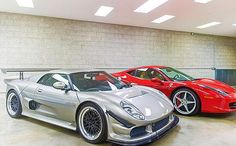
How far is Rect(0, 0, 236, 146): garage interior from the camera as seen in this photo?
2.99 m

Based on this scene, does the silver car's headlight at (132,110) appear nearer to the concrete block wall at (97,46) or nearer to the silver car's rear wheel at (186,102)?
the silver car's rear wheel at (186,102)

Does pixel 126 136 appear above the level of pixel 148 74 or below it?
below

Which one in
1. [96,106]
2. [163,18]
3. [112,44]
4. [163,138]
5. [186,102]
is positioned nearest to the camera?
[96,106]

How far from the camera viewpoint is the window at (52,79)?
3129mm

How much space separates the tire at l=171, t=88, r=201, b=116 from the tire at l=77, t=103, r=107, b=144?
7.21 ft

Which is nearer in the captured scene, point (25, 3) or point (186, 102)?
point (186, 102)

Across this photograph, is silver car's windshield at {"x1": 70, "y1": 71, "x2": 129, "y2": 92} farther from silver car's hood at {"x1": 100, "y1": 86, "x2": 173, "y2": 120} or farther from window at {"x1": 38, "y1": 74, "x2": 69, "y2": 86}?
silver car's hood at {"x1": 100, "y1": 86, "x2": 173, "y2": 120}

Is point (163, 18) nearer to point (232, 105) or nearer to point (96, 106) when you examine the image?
point (232, 105)

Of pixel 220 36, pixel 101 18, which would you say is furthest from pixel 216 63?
pixel 101 18

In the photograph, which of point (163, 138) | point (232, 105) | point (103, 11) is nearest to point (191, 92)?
point (232, 105)

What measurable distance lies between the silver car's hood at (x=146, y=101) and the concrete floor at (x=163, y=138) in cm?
39

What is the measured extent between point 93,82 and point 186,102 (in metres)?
2.03

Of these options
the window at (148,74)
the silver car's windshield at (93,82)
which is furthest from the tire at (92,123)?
the window at (148,74)

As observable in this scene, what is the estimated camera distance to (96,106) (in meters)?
2.52
